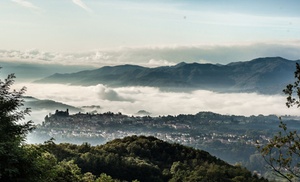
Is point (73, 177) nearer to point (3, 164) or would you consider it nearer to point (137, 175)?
point (3, 164)

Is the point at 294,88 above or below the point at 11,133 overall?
above

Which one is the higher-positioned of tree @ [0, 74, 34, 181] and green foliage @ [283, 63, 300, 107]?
green foliage @ [283, 63, 300, 107]

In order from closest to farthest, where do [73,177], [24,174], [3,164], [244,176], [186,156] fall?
[3,164], [24,174], [73,177], [244,176], [186,156]

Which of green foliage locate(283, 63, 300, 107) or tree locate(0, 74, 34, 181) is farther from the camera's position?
tree locate(0, 74, 34, 181)

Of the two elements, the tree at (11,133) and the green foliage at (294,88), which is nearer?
the green foliage at (294,88)

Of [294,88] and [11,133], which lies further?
[11,133]

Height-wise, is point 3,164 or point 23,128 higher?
point 23,128

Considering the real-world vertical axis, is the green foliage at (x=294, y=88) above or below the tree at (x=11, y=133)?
above

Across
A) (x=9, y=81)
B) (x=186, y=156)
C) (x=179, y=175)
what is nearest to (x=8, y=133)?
(x=9, y=81)
